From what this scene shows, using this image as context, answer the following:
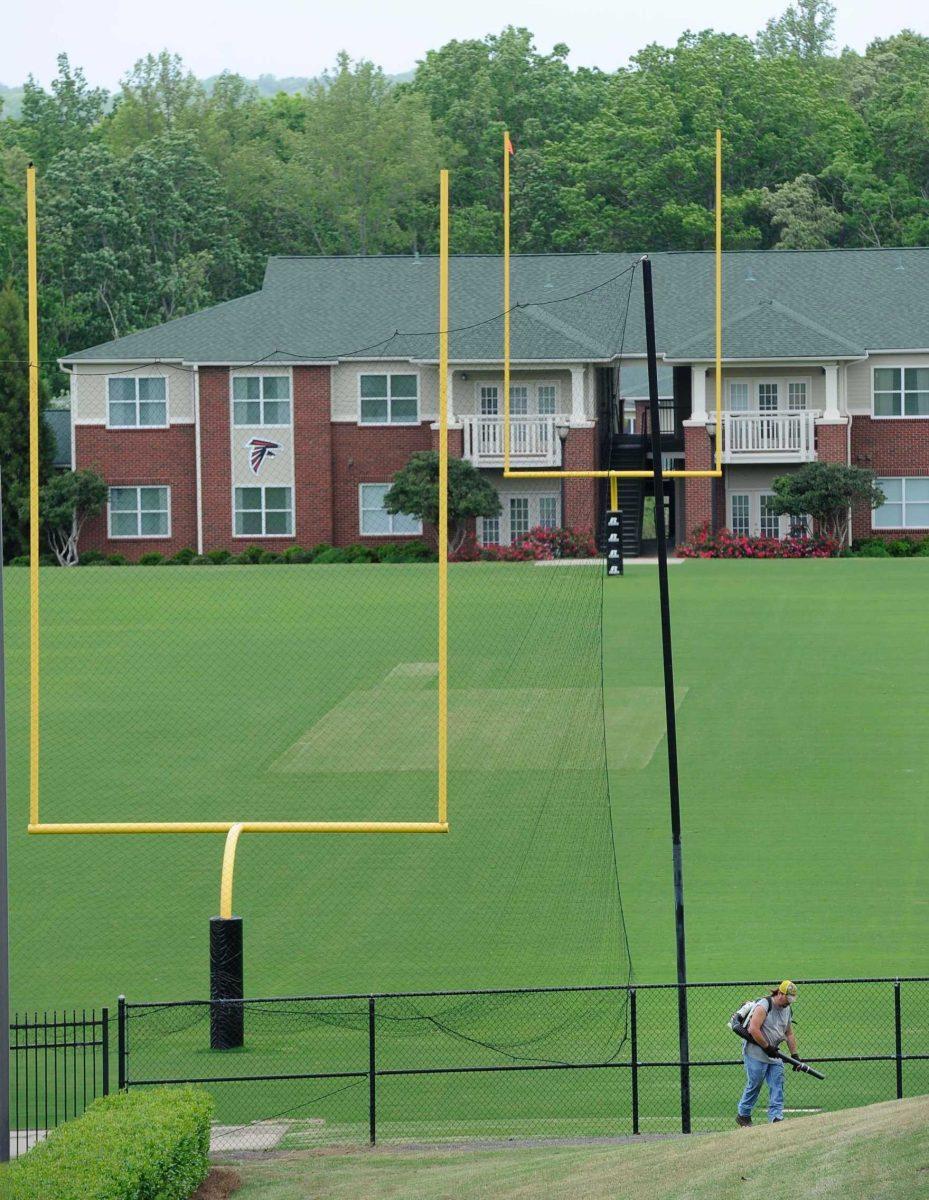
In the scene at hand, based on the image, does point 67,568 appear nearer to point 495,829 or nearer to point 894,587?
point 894,587

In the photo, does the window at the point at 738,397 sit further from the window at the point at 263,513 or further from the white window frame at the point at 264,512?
the window at the point at 263,513

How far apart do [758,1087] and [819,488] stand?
3748cm

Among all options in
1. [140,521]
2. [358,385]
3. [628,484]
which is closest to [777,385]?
[628,484]

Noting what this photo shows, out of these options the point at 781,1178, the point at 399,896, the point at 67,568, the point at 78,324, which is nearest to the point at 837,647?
the point at 399,896

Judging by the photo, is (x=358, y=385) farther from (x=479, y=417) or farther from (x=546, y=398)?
(x=546, y=398)

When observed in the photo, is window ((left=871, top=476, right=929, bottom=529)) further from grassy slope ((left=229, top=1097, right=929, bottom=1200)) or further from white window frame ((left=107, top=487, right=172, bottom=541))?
grassy slope ((left=229, top=1097, right=929, bottom=1200))

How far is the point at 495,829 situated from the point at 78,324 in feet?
157

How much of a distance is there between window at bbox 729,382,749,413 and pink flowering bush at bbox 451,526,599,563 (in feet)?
22.5

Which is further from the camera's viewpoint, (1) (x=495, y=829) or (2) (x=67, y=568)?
(2) (x=67, y=568)

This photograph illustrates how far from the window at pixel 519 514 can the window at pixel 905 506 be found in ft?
30.0

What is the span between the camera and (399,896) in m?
24.3

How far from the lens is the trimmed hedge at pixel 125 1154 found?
12.2 m

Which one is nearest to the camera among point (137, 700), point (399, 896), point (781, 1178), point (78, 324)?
point (781, 1178)

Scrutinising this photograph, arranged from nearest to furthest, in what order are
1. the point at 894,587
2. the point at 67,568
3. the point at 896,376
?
the point at 894,587 < the point at 67,568 < the point at 896,376
